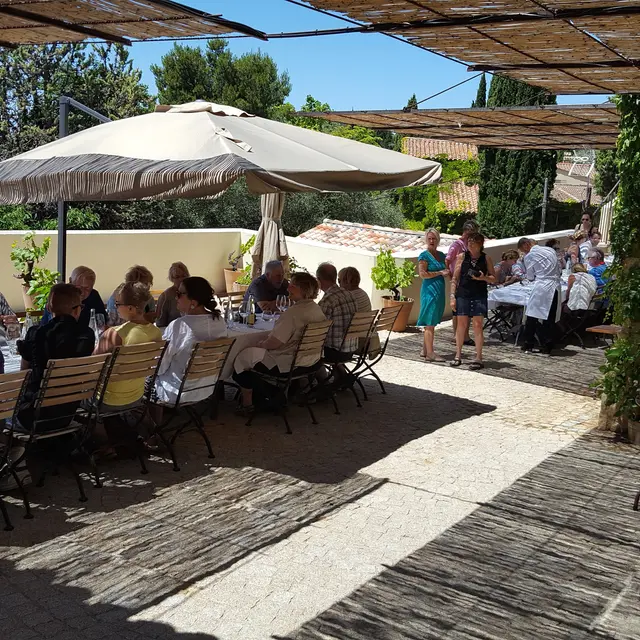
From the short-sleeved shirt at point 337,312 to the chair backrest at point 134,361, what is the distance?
2303mm

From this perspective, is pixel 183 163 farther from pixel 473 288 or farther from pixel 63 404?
pixel 473 288

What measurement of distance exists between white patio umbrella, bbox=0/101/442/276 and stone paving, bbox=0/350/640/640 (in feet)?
6.71

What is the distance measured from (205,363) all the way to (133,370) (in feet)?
2.08

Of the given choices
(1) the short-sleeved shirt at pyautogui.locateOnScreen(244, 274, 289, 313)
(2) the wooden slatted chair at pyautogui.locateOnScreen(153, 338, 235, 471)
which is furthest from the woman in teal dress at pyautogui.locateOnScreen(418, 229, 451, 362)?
(2) the wooden slatted chair at pyautogui.locateOnScreen(153, 338, 235, 471)

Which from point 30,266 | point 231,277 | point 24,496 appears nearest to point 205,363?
point 24,496

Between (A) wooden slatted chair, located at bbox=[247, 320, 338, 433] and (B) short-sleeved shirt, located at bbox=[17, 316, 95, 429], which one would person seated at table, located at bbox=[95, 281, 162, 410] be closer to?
(B) short-sleeved shirt, located at bbox=[17, 316, 95, 429]

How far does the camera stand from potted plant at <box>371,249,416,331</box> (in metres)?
12.3

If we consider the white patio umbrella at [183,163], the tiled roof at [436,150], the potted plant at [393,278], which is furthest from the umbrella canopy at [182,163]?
the tiled roof at [436,150]

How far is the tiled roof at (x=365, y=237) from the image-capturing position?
Answer: 18047mm

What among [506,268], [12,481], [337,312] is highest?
[506,268]

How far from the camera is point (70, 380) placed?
536 cm

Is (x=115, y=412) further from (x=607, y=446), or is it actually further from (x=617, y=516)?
(x=607, y=446)

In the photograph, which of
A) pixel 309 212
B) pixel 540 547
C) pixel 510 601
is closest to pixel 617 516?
pixel 540 547

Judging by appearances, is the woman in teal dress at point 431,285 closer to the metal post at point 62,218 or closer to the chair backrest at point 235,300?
the chair backrest at point 235,300
